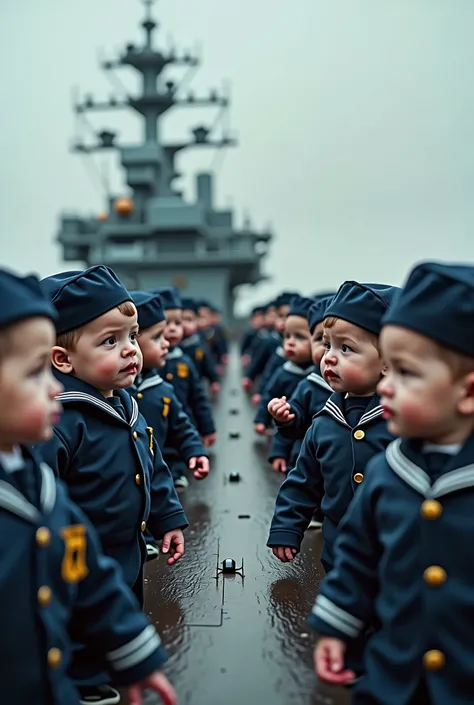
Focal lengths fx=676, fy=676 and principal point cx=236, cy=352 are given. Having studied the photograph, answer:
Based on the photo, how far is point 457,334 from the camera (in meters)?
1.21

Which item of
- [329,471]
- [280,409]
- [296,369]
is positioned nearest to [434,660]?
[329,471]

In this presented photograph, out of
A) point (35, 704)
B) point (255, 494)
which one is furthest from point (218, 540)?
point (35, 704)

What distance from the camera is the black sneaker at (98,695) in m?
1.59

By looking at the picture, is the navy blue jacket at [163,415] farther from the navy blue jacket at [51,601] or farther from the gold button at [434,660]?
the gold button at [434,660]

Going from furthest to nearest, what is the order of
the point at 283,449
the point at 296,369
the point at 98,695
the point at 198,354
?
1. the point at 198,354
2. the point at 296,369
3. the point at 283,449
4. the point at 98,695

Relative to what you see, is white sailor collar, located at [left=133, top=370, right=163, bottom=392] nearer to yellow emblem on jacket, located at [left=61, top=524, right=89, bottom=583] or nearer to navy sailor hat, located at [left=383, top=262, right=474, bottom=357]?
yellow emblem on jacket, located at [left=61, top=524, right=89, bottom=583]

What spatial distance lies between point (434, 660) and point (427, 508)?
270mm

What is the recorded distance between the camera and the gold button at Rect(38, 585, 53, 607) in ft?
3.87

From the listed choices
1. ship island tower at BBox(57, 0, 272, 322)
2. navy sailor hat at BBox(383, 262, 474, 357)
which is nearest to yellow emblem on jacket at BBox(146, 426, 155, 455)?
navy sailor hat at BBox(383, 262, 474, 357)

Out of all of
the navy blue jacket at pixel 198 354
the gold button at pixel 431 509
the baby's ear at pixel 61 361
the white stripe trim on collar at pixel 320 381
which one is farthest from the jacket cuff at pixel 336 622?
the navy blue jacket at pixel 198 354

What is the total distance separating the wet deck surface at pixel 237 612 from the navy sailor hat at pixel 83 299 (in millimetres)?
926

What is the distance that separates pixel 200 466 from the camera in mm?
2744

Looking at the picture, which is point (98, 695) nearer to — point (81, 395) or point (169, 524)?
point (169, 524)

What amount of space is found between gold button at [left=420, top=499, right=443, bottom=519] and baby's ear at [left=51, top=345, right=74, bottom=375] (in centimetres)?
107
